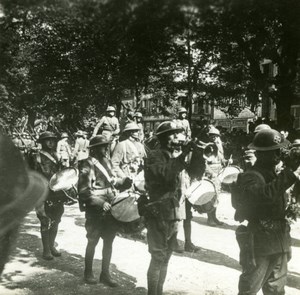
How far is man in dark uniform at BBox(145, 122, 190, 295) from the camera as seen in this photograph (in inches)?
172

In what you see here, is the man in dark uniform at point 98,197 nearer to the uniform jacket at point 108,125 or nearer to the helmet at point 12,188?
the helmet at point 12,188

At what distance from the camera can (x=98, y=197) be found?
17.1 ft

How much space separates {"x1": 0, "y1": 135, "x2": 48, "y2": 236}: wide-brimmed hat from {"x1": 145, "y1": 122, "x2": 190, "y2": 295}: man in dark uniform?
1.79 m

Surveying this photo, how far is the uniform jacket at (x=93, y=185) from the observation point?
204 inches

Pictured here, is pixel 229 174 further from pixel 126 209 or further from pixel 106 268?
pixel 106 268

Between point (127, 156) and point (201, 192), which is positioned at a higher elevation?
point (127, 156)

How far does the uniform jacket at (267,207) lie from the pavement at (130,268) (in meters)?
1.43

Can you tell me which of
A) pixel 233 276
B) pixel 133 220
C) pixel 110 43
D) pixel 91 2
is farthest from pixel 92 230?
pixel 91 2

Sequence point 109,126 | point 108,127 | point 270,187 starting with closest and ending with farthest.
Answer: point 270,187 → point 108,127 → point 109,126

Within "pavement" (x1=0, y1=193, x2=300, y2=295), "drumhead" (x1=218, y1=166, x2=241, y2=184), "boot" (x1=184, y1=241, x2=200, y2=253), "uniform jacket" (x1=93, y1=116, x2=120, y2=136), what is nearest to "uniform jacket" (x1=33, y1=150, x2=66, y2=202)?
"pavement" (x1=0, y1=193, x2=300, y2=295)

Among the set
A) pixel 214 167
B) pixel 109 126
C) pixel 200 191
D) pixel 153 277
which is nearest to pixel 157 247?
pixel 153 277

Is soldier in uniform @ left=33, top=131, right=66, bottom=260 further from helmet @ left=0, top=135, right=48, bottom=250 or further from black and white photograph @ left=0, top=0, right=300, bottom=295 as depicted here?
helmet @ left=0, top=135, right=48, bottom=250

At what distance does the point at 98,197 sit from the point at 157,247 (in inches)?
43.5

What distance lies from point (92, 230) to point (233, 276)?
69.0 inches
